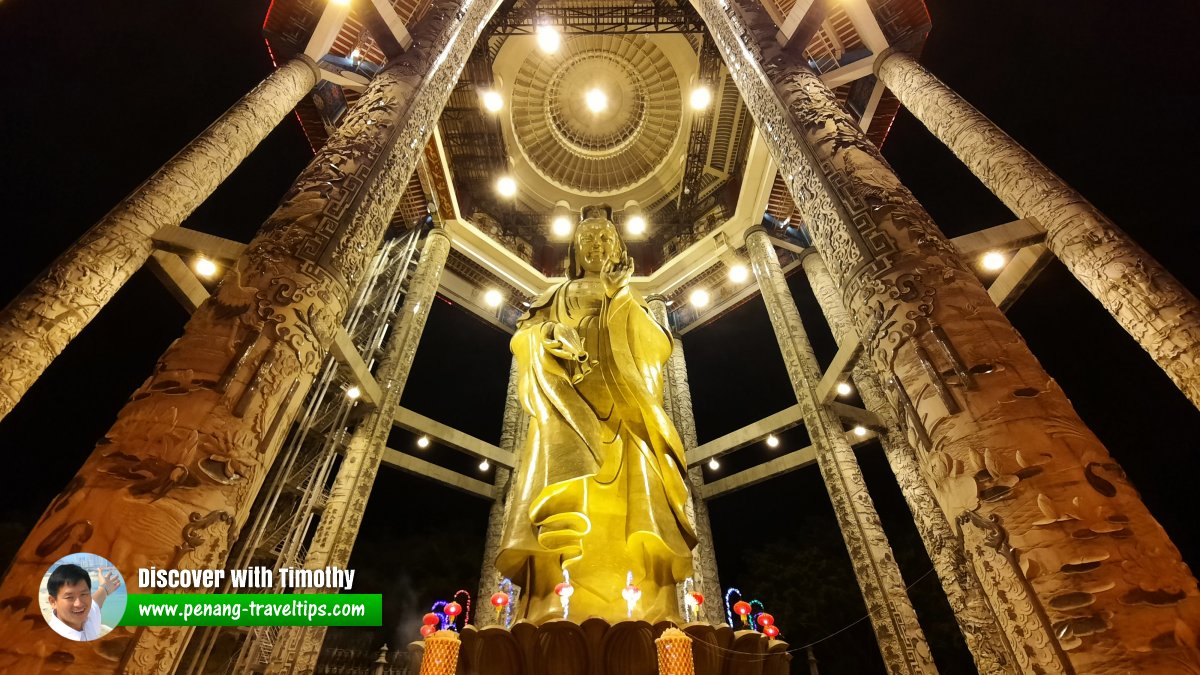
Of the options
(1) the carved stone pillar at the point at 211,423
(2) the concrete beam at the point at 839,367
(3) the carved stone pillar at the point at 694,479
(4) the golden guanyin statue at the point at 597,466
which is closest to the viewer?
(1) the carved stone pillar at the point at 211,423

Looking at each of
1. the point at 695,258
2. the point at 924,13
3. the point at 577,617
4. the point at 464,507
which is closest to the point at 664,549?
the point at 577,617

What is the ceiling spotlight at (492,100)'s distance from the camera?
1193 cm

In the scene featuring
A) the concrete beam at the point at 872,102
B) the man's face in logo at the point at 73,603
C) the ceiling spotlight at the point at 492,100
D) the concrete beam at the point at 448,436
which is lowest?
the man's face in logo at the point at 73,603

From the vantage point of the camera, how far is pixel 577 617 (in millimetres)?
3367

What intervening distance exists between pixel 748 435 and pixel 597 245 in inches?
253

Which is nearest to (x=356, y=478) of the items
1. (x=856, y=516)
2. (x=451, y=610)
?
(x=451, y=610)

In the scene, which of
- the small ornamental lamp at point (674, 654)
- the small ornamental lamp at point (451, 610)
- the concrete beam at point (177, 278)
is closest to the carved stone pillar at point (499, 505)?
the concrete beam at point (177, 278)

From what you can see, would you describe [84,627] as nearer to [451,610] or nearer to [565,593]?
[451,610]

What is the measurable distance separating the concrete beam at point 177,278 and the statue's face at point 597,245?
3.55 meters

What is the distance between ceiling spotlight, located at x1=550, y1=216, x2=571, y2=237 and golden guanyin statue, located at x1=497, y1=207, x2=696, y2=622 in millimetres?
8834

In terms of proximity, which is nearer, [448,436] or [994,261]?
[994,261]

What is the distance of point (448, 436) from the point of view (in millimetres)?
9891

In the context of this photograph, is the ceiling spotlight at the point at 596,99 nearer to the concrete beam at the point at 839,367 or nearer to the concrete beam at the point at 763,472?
the concrete beam at the point at 839,367

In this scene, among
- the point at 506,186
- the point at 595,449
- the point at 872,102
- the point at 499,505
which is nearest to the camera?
the point at 595,449
